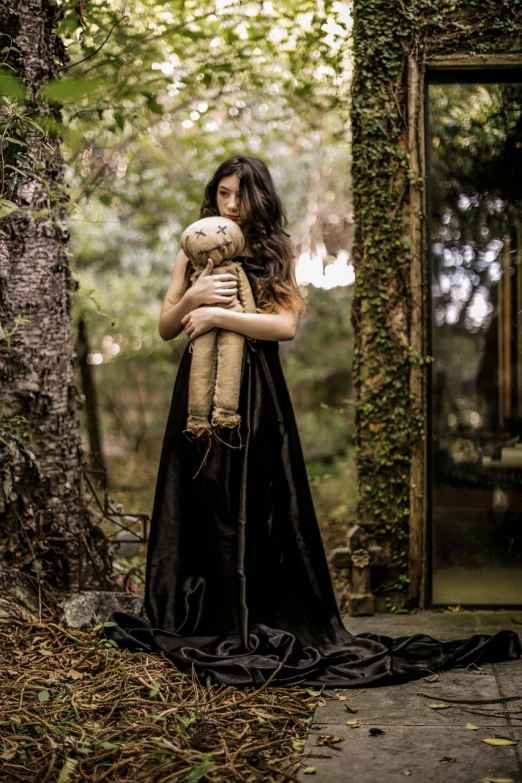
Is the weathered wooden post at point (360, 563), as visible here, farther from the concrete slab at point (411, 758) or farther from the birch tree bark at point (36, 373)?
the concrete slab at point (411, 758)

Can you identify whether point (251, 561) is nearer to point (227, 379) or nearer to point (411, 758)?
point (227, 379)

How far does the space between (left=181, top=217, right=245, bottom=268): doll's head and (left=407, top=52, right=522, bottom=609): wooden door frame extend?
4.08ft

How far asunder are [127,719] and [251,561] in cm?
94

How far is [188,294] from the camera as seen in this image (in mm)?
3387

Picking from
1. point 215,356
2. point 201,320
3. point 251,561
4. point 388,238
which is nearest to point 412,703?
point 251,561

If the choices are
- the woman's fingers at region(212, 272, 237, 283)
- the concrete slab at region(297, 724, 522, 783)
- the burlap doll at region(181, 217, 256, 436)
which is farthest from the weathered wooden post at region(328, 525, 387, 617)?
the woman's fingers at region(212, 272, 237, 283)

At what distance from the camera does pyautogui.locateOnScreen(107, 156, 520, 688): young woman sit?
3299 millimetres

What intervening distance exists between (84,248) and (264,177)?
606 centimetres

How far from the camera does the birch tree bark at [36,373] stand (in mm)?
3578

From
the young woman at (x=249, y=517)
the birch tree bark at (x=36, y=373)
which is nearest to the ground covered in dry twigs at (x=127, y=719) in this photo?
the young woman at (x=249, y=517)

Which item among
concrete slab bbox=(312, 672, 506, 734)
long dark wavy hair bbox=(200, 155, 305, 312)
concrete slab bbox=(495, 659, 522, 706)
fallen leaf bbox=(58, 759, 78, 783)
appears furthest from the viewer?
long dark wavy hair bbox=(200, 155, 305, 312)

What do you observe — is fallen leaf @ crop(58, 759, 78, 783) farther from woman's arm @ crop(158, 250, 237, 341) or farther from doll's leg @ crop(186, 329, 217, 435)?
woman's arm @ crop(158, 250, 237, 341)

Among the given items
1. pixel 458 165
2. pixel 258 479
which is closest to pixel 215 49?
pixel 458 165

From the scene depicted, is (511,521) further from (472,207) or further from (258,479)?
(472,207)
